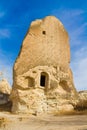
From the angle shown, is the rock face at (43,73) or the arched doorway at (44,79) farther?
the arched doorway at (44,79)

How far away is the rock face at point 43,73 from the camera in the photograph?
21.0 m

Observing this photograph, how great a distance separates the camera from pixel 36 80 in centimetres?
2156

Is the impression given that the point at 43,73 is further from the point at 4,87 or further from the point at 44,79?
the point at 4,87

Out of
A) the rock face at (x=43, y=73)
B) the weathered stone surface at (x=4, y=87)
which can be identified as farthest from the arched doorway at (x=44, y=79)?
the weathered stone surface at (x=4, y=87)

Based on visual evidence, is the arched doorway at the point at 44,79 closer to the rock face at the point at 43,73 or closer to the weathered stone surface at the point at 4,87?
the rock face at the point at 43,73

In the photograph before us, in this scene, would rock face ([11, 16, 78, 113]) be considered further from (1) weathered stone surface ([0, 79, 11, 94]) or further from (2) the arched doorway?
(1) weathered stone surface ([0, 79, 11, 94])

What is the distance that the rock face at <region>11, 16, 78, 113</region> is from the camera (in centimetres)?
2105

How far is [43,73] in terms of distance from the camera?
22.2 meters

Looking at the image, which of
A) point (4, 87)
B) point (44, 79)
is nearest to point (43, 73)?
point (44, 79)

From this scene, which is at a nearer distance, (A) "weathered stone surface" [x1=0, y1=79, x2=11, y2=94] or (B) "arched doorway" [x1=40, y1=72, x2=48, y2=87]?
(B) "arched doorway" [x1=40, y1=72, x2=48, y2=87]

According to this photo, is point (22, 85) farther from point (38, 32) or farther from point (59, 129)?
point (59, 129)

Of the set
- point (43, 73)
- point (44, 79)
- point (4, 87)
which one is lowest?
point (44, 79)

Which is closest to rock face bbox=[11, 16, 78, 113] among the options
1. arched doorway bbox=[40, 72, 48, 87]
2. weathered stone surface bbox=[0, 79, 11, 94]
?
arched doorway bbox=[40, 72, 48, 87]

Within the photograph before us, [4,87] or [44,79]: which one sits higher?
[4,87]
